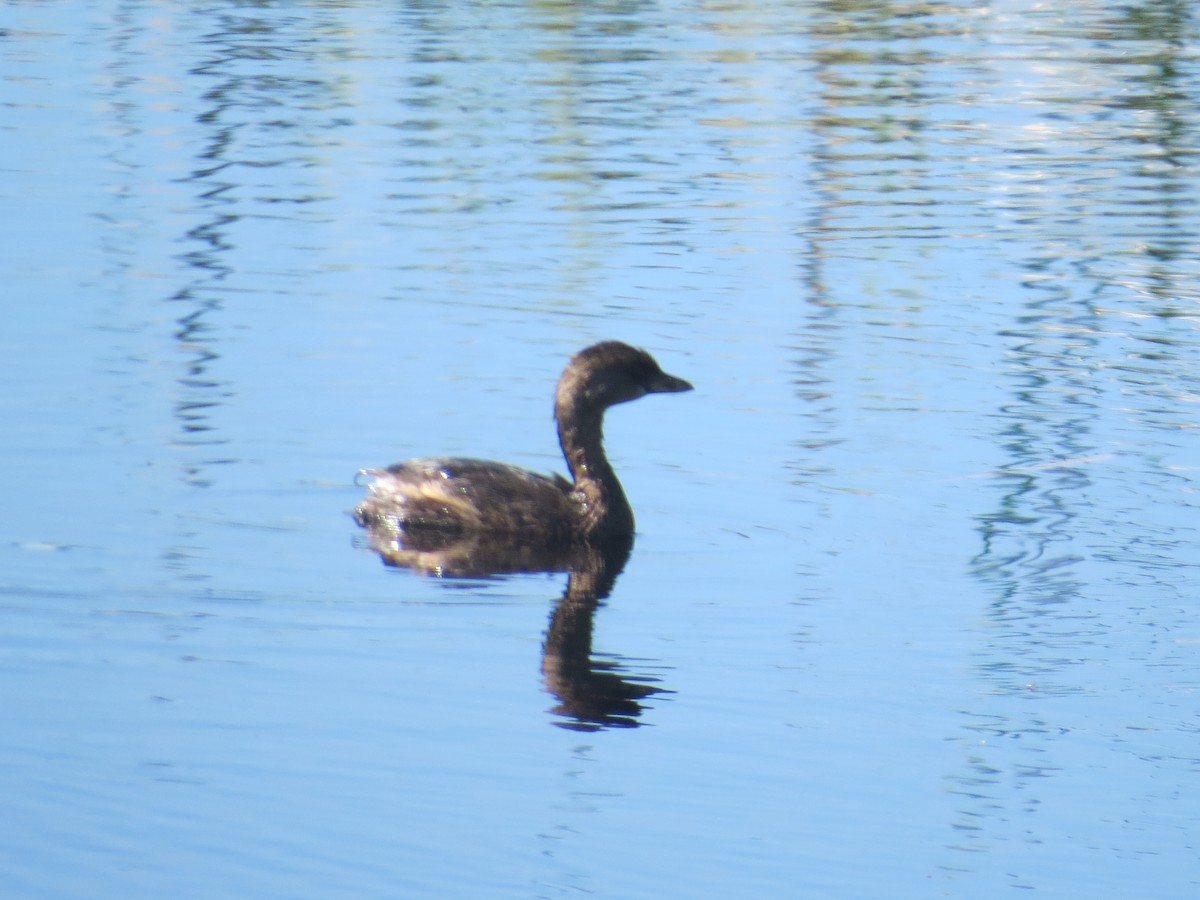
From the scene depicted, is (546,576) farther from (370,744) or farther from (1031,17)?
(1031,17)

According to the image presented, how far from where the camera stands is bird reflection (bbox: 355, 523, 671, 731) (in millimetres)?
7188

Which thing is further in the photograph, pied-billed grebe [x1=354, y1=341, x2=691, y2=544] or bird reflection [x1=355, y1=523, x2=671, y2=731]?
pied-billed grebe [x1=354, y1=341, x2=691, y2=544]

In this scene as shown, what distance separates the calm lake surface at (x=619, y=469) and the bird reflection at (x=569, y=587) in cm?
4

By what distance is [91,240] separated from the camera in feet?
45.4

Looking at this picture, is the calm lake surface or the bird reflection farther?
the bird reflection

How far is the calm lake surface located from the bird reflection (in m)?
0.04

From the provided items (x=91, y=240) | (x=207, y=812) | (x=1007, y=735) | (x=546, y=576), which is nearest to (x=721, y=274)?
(x=91, y=240)

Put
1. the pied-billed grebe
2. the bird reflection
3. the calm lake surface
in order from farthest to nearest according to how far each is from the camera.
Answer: the pied-billed grebe, the bird reflection, the calm lake surface

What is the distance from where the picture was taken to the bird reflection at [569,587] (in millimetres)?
7188

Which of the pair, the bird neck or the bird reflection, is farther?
the bird neck

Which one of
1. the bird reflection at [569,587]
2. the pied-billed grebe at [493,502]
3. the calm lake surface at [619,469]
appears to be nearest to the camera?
the calm lake surface at [619,469]

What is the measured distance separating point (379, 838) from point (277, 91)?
14.1 metres

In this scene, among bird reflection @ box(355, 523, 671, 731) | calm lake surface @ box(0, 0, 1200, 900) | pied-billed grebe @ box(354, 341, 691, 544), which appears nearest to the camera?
calm lake surface @ box(0, 0, 1200, 900)

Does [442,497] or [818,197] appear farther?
[818,197]
